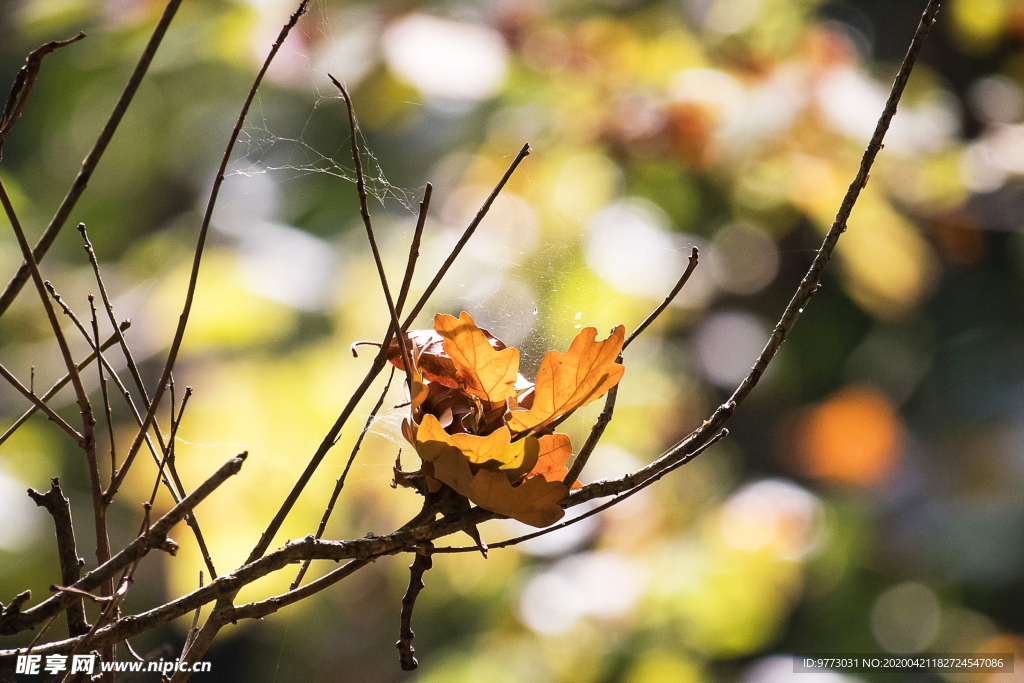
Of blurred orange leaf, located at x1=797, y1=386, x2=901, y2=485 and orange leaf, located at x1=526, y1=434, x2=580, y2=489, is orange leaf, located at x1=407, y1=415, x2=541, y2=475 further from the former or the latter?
blurred orange leaf, located at x1=797, y1=386, x2=901, y2=485

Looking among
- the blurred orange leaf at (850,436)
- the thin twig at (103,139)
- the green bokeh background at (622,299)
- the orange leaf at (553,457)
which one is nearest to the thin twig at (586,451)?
the orange leaf at (553,457)

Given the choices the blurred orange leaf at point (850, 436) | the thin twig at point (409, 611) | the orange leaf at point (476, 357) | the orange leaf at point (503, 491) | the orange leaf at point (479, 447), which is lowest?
the blurred orange leaf at point (850, 436)

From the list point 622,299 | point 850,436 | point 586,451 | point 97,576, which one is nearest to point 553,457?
point 586,451

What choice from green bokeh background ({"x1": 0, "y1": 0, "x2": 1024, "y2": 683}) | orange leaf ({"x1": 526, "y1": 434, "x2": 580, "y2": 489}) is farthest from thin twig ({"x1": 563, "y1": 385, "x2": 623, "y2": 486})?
green bokeh background ({"x1": 0, "y1": 0, "x2": 1024, "y2": 683})

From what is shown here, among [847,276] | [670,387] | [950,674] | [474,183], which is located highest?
[474,183]

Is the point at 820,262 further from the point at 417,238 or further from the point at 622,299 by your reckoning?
the point at 622,299

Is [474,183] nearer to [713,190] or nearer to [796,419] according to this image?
[713,190]

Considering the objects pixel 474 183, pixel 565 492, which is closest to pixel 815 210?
pixel 474 183

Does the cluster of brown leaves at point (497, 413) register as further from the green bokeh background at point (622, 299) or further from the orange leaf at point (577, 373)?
the green bokeh background at point (622, 299)
